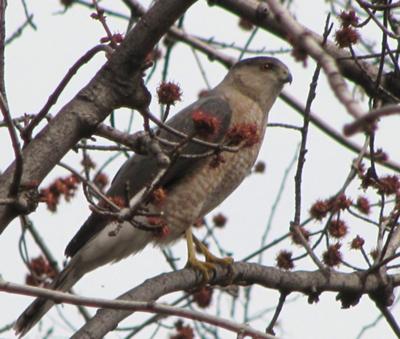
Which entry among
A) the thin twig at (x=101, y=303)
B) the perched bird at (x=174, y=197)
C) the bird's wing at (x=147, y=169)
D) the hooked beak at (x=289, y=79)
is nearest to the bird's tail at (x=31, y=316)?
the perched bird at (x=174, y=197)

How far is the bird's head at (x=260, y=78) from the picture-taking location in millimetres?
6211

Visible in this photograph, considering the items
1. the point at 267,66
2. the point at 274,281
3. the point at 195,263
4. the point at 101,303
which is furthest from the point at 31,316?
the point at 101,303

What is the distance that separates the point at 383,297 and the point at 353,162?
0.70 m

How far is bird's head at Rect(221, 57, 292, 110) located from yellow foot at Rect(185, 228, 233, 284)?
3.93ft

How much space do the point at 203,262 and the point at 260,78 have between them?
1714 mm

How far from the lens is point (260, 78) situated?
635 cm

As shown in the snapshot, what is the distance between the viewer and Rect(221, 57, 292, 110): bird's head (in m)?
6.21

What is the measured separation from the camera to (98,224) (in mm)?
5375

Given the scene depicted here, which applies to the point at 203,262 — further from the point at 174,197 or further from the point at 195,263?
the point at 174,197

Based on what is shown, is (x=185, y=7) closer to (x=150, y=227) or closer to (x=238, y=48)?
(x=150, y=227)

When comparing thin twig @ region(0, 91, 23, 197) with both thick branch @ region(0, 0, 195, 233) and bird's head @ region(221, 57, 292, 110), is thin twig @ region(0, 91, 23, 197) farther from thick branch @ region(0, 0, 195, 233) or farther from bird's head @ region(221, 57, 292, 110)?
bird's head @ region(221, 57, 292, 110)

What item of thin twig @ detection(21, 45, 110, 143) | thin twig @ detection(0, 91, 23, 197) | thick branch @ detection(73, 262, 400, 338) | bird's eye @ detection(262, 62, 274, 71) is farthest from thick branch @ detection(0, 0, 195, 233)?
bird's eye @ detection(262, 62, 274, 71)

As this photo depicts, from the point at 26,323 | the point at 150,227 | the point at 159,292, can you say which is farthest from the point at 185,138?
the point at 26,323

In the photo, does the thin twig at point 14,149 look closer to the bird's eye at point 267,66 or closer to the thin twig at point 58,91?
the thin twig at point 58,91
